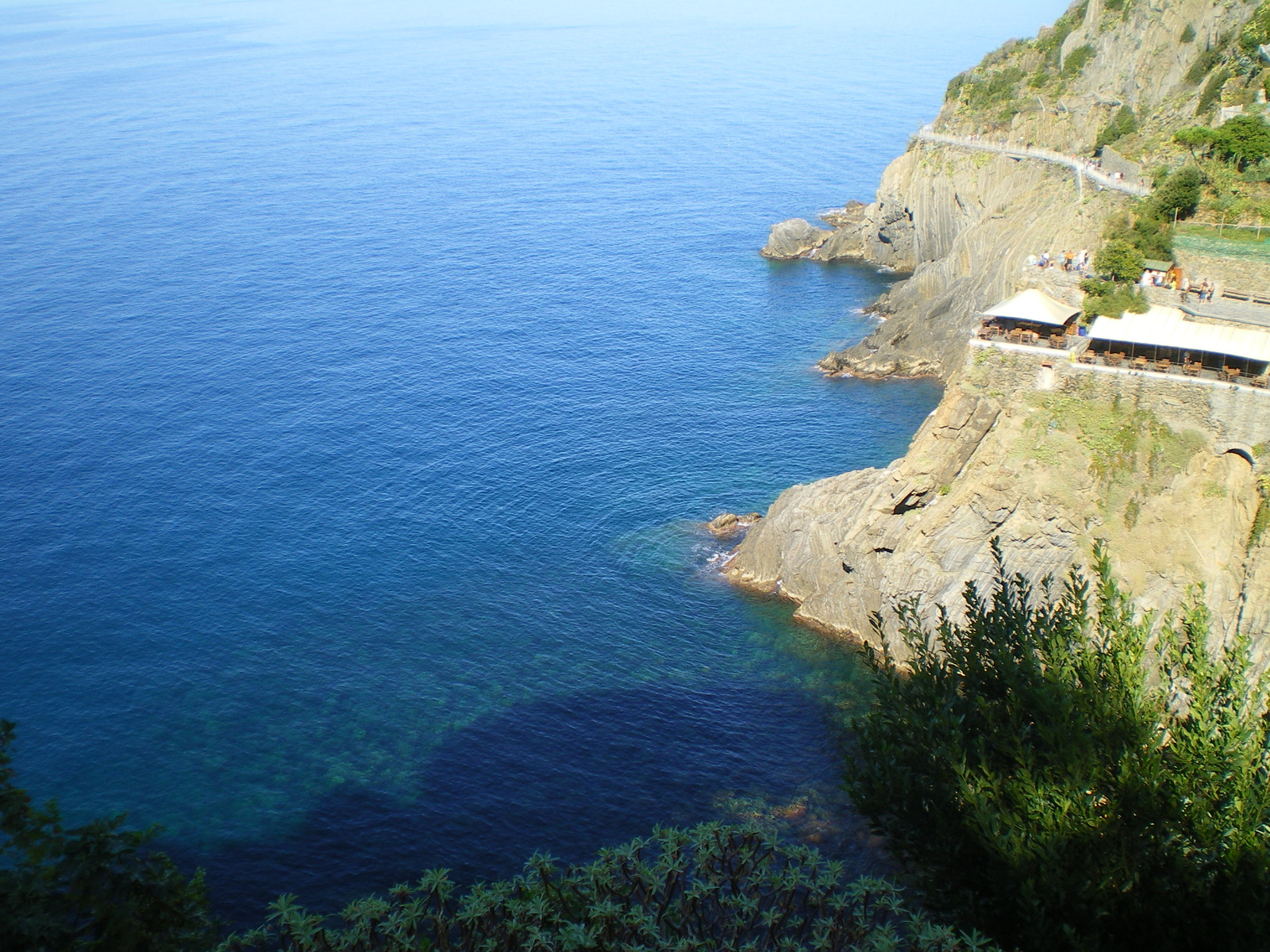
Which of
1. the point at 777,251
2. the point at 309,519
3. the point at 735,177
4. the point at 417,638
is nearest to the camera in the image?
the point at 417,638

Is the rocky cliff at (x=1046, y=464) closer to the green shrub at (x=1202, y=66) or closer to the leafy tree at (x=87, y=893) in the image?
the green shrub at (x=1202, y=66)

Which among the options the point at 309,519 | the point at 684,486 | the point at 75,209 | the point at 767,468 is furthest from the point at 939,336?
the point at 75,209

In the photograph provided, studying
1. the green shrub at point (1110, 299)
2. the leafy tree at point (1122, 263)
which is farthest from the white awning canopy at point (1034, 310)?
the leafy tree at point (1122, 263)

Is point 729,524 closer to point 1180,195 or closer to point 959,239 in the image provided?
point 1180,195

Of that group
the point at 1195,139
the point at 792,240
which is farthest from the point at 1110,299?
the point at 792,240

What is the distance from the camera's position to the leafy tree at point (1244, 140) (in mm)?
64438

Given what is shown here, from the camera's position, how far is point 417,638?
5694 centimetres

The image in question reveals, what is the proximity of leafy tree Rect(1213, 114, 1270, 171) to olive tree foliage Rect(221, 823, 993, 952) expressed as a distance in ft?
181

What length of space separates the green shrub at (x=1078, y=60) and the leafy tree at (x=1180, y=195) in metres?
55.4

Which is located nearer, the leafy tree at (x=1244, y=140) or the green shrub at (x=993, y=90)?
the leafy tree at (x=1244, y=140)

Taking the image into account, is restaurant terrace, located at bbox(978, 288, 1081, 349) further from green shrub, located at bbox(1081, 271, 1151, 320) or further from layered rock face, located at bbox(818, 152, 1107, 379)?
layered rock face, located at bbox(818, 152, 1107, 379)

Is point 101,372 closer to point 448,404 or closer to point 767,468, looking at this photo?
point 448,404

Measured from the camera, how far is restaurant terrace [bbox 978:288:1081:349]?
50469mm

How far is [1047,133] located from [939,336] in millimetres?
27208
